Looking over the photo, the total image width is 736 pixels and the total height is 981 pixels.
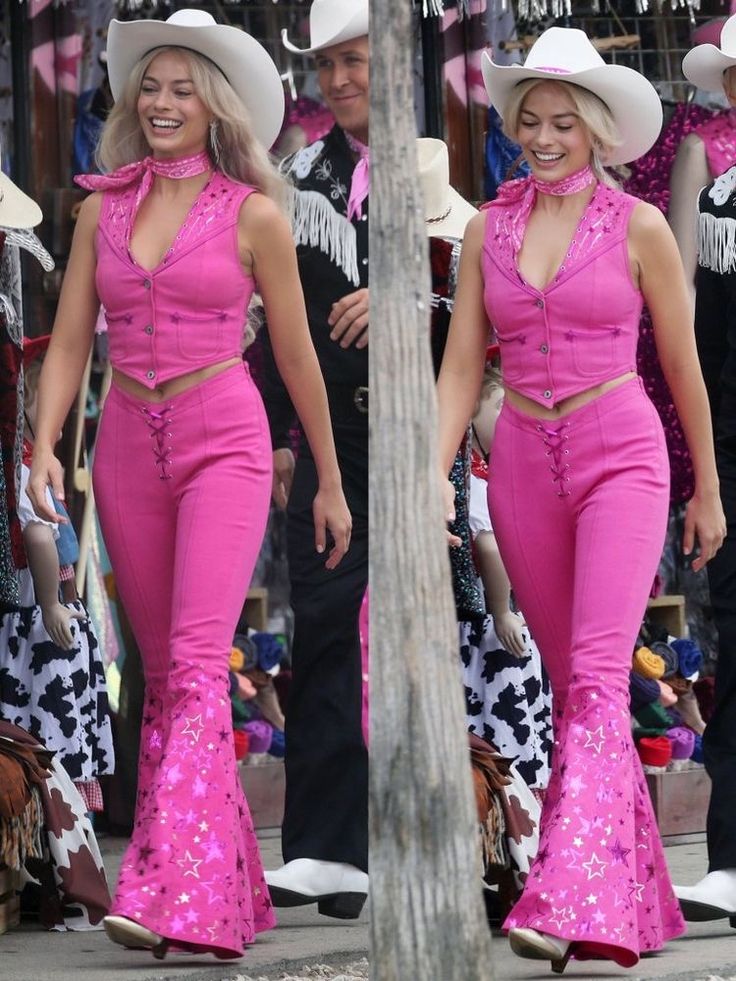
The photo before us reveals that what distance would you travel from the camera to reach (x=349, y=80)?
18.6 feet

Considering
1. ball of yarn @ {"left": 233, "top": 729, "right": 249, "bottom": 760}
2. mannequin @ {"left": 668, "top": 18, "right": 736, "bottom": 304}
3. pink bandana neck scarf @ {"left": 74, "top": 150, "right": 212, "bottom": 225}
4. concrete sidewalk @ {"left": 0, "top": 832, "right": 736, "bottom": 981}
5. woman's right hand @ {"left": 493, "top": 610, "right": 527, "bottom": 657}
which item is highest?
mannequin @ {"left": 668, "top": 18, "right": 736, "bottom": 304}

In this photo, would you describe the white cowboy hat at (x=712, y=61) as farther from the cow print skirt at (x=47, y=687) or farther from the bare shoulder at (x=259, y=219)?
the cow print skirt at (x=47, y=687)

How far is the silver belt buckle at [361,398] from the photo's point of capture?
18.7 ft

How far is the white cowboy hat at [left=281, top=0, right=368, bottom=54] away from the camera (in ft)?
18.4

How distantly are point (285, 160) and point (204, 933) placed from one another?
6.94 feet

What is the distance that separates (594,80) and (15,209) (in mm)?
1466

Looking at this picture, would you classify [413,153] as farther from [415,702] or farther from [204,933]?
[204,933]

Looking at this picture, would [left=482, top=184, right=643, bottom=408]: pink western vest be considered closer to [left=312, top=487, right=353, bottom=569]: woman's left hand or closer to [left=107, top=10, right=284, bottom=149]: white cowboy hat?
[left=312, top=487, right=353, bottom=569]: woman's left hand

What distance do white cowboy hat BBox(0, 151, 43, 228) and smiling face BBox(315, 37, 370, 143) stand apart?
2.56 feet

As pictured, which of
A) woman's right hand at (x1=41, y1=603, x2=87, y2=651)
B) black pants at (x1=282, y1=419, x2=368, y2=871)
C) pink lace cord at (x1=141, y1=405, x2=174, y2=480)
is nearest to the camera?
pink lace cord at (x1=141, y1=405, x2=174, y2=480)

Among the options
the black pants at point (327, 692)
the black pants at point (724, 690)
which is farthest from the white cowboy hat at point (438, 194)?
the black pants at point (724, 690)

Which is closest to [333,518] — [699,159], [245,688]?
[699,159]

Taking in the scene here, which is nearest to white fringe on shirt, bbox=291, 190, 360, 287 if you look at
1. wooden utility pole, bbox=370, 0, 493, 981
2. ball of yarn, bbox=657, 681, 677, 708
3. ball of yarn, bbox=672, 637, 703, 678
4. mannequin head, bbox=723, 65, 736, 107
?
mannequin head, bbox=723, 65, 736, 107

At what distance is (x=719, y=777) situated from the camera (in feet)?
17.9
